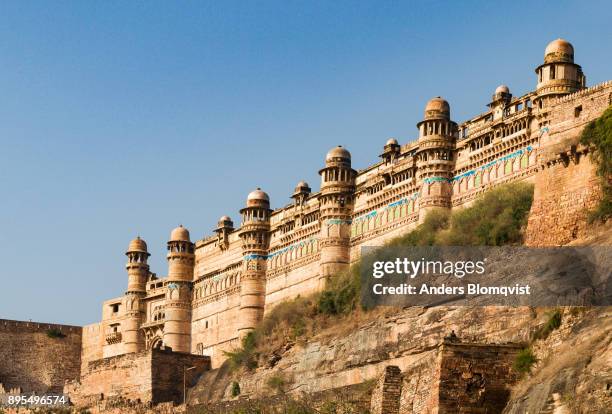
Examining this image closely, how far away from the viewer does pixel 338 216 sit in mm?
49406

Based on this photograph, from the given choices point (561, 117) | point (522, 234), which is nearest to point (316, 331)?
point (522, 234)

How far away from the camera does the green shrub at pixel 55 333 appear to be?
221ft

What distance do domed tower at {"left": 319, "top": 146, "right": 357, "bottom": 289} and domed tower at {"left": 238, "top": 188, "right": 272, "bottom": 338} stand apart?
467 cm

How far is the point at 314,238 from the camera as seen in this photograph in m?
51.4

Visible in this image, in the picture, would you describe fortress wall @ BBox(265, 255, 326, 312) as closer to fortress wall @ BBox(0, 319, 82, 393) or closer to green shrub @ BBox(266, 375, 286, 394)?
green shrub @ BBox(266, 375, 286, 394)

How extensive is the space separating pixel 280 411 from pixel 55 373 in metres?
39.2

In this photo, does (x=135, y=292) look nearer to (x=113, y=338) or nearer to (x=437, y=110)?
(x=113, y=338)

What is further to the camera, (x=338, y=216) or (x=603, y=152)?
(x=338, y=216)

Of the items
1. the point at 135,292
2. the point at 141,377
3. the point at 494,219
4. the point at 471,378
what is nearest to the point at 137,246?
the point at 135,292

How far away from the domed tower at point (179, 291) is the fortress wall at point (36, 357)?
31.0 ft

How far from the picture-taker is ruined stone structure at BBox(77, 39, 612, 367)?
3711 cm

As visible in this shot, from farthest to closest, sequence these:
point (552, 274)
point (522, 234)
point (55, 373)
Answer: point (55, 373), point (522, 234), point (552, 274)

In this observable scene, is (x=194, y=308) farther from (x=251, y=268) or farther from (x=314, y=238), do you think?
(x=314, y=238)

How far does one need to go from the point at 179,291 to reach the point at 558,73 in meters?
25.7
